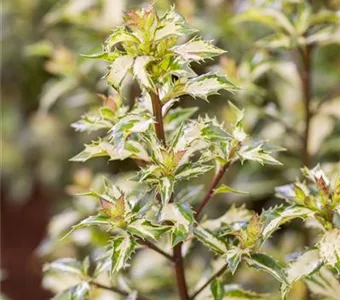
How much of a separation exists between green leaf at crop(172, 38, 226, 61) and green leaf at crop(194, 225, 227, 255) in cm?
29

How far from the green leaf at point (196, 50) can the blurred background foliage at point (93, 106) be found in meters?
0.13

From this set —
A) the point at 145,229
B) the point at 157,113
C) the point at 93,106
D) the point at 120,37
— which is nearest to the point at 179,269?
the point at 145,229

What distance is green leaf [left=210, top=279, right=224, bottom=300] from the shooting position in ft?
3.62

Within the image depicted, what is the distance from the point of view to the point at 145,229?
3.21 ft

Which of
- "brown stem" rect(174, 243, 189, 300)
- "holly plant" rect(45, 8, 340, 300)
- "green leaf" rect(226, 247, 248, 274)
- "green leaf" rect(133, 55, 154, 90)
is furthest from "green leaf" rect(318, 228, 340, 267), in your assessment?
"green leaf" rect(133, 55, 154, 90)

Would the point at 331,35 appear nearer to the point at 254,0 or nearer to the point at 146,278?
the point at 254,0

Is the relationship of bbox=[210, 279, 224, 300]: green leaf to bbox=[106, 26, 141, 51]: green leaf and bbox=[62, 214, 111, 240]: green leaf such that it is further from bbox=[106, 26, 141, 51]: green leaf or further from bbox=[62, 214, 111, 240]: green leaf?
bbox=[106, 26, 141, 51]: green leaf

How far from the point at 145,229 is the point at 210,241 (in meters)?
0.14

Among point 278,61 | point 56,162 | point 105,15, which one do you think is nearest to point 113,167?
point 56,162

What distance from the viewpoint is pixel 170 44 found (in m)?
0.96

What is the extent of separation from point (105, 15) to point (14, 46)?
0.76 meters

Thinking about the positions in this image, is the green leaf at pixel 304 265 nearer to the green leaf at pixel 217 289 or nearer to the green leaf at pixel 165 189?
the green leaf at pixel 217 289

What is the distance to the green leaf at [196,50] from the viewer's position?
941 millimetres

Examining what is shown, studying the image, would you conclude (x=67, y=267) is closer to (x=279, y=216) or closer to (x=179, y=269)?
(x=179, y=269)
